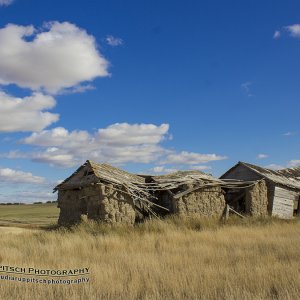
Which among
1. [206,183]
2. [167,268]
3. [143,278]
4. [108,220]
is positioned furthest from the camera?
[206,183]

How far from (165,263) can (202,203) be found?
11.6 m

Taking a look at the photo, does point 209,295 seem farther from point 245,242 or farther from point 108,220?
point 108,220

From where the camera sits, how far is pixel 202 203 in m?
21.0

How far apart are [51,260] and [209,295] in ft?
15.5

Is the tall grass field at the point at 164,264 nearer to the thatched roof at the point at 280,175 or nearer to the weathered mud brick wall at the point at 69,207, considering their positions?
the weathered mud brick wall at the point at 69,207

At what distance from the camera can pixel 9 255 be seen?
1102 cm

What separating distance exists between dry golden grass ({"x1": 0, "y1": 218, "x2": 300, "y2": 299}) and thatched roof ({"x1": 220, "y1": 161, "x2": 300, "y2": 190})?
30.0 ft

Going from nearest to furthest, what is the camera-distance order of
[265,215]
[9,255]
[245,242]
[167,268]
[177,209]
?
1. [167,268]
2. [9,255]
3. [245,242]
4. [177,209]
5. [265,215]

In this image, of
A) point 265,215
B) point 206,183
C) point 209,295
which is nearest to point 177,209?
point 206,183

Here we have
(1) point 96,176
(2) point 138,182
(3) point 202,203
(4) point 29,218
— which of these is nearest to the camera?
(1) point 96,176

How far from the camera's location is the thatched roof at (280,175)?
25.5 m

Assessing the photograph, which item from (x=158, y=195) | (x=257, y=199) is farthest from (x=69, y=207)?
(x=257, y=199)

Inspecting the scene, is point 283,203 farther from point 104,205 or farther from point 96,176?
point 96,176

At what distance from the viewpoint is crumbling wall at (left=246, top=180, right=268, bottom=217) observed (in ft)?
76.3
